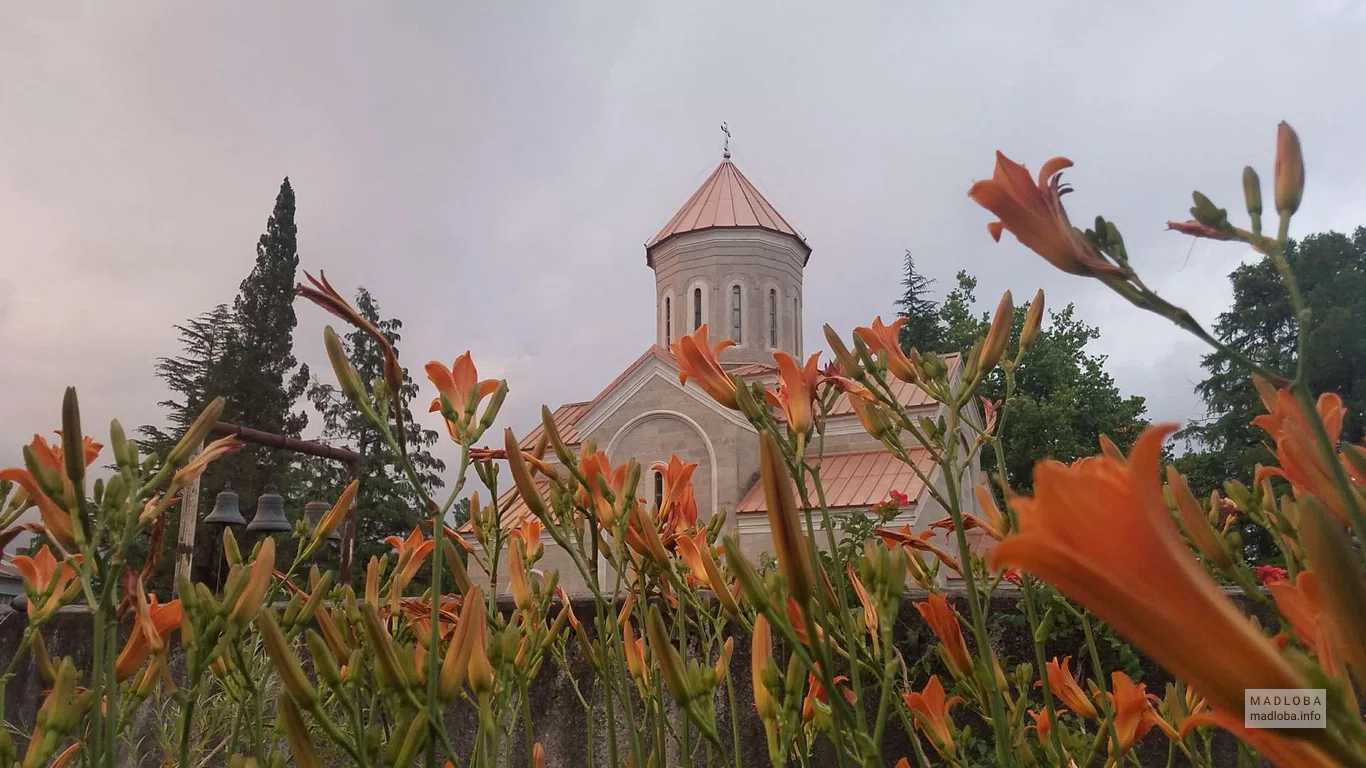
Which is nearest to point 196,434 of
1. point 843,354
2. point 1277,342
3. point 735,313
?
point 843,354

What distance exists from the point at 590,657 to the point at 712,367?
409 mm

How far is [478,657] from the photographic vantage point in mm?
709

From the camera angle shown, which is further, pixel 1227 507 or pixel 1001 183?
pixel 1227 507

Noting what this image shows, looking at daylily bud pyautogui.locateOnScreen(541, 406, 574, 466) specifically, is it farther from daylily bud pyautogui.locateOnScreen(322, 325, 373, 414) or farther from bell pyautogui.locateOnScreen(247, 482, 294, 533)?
bell pyautogui.locateOnScreen(247, 482, 294, 533)

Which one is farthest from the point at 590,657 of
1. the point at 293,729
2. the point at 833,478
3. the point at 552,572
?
the point at 833,478

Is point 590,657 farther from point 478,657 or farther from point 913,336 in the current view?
point 913,336

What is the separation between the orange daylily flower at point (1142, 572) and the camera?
0.89 ft

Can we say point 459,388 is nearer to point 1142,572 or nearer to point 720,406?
point 1142,572

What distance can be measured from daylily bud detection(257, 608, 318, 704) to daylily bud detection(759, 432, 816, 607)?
37cm

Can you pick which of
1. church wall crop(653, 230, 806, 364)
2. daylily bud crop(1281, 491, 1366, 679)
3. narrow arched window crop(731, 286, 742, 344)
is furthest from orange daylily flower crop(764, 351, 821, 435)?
narrow arched window crop(731, 286, 742, 344)

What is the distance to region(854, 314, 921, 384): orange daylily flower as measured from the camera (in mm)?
1197

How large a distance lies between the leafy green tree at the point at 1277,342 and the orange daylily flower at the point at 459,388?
18.3 meters

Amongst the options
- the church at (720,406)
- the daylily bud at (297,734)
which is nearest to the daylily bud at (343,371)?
the daylily bud at (297,734)

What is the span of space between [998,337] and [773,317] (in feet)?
60.3
